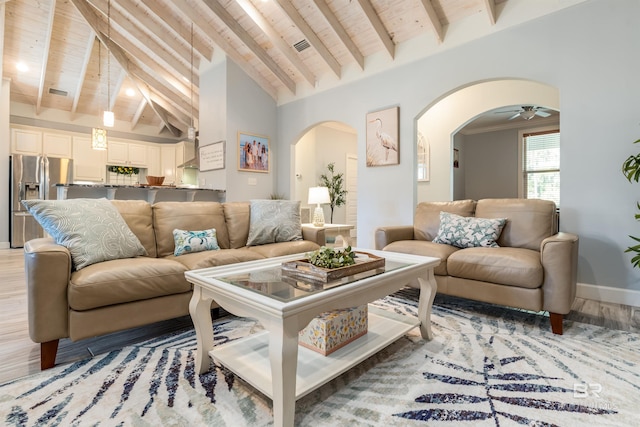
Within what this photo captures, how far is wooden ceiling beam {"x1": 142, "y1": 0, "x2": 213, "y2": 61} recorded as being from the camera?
4.51m

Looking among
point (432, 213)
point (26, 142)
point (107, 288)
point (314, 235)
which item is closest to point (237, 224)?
point (314, 235)

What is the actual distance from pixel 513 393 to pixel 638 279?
2.13m

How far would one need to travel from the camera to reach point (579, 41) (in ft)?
9.62

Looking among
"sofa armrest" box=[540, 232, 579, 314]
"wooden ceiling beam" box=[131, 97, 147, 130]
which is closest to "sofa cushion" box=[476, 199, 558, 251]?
"sofa armrest" box=[540, 232, 579, 314]

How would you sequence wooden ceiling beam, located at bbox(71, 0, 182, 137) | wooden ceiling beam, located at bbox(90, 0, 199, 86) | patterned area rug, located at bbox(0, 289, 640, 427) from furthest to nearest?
wooden ceiling beam, located at bbox(90, 0, 199, 86)
wooden ceiling beam, located at bbox(71, 0, 182, 137)
patterned area rug, located at bbox(0, 289, 640, 427)

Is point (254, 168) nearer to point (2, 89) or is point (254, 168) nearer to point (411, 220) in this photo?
point (411, 220)

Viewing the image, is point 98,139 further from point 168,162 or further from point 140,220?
point 168,162

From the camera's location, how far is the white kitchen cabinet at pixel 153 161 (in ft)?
26.6

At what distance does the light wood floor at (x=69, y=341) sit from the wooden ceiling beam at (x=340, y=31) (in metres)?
3.56

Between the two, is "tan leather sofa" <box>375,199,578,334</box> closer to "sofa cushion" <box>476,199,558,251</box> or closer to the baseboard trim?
"sofa cushion" <box>476,199,558,251</box>

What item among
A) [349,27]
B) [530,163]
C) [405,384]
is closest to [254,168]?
[349,27]

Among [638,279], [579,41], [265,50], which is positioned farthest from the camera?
[265,50]

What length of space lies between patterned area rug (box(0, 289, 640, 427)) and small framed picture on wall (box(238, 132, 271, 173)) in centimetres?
372

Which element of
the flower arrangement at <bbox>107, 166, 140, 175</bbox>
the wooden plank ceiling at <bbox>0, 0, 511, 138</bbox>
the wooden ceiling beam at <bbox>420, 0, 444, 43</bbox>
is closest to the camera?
the wooden ceiling beam at <bbox>420, 0, 444, 43</bbox>
